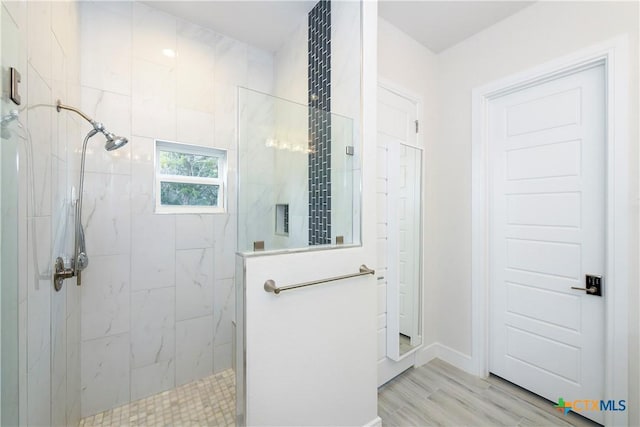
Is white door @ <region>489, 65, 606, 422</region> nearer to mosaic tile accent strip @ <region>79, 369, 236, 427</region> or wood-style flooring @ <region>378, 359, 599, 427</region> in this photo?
wood-style flooring @ <region>378, 359, 599, 427</region>

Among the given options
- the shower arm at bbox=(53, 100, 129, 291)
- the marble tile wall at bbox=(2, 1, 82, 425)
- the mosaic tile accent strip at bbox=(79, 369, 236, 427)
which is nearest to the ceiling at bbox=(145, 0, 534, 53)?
the marble tile wall at bbox=(2, 1, 82, 425)

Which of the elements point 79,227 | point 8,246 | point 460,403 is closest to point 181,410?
point 79,227

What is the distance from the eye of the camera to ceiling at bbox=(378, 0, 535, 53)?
187cm

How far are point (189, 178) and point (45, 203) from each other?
1.10 m

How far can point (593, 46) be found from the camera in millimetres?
1588

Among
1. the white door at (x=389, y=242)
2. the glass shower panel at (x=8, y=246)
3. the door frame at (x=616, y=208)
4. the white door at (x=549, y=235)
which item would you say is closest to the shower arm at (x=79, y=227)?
the glass shower panel at (x=8, y=246)

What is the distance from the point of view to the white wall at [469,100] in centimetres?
146

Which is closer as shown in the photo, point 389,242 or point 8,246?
point 8,246

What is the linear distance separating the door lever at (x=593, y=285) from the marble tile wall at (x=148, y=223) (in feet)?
7.78

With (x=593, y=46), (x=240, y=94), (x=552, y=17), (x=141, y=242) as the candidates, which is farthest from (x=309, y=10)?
(x=141, y=242)

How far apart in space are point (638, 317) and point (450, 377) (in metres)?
1.19

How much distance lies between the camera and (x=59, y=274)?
125 cm

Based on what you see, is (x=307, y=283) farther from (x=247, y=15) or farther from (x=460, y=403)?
(x=247, y=15)

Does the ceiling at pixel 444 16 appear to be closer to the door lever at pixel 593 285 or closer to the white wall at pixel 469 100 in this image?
the white wall at pixel 469 100
